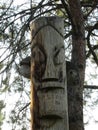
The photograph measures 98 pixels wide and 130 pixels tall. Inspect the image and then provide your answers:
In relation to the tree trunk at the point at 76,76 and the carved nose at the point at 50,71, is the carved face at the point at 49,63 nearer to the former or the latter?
the carved nose at the point at 50,71

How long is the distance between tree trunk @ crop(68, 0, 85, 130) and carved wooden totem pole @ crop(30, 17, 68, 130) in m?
0.67

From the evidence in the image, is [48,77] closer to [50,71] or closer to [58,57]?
[50,71]

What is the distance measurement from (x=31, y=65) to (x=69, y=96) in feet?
2.82

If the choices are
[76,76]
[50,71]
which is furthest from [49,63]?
[76,76]

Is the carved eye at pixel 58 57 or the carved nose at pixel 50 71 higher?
the carved eye at pixel 58 57

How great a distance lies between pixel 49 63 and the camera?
9.29 ft

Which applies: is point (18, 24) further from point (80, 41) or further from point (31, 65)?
point (31, 65)

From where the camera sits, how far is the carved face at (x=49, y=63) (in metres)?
2.79

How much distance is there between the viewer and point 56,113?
268 centimetres

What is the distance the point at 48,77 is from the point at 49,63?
4.2 inches

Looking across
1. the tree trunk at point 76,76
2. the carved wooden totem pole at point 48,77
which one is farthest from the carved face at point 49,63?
the tree trunk at point 76,76

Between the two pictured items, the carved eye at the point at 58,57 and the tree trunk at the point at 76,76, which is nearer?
the carved eye at the point at 58,57

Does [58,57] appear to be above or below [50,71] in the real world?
above

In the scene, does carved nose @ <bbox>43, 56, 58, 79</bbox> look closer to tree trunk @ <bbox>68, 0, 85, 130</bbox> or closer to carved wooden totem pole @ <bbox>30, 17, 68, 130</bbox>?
carved wooden totem pole @ <bbox>30, 17, 68, 130</bbox>
